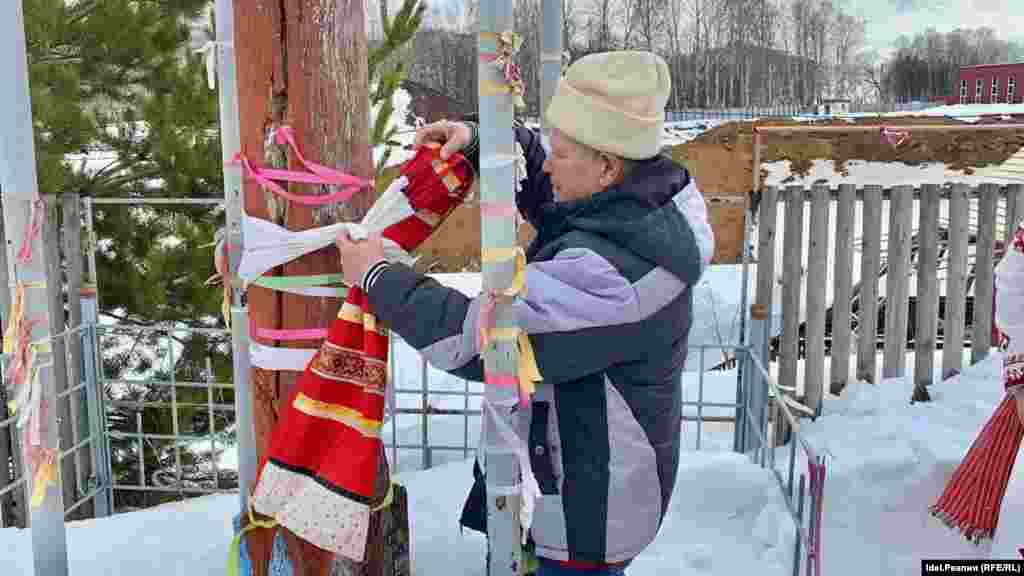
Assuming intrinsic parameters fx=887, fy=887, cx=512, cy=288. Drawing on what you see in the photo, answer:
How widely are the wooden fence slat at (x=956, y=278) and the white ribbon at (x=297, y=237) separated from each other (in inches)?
130

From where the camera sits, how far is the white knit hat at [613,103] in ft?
4.30

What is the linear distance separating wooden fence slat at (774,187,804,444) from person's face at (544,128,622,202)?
112 inches

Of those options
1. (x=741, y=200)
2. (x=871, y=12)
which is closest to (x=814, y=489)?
(x=741, y=200)

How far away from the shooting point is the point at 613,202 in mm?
1346

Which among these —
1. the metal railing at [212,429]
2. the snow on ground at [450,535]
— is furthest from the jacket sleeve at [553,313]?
the snow on ground at [450,535]

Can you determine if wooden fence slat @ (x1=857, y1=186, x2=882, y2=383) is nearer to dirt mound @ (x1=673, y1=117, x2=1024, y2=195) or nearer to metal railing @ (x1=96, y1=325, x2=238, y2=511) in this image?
metal railing @ (x1=96, y1=325, x2=238, y2=511)

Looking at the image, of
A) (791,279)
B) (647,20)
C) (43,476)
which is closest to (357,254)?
(43,476)

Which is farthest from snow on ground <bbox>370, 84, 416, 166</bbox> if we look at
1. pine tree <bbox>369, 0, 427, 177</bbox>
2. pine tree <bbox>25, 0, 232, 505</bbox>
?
pine tree <bbox>25, 0, 232, 505</bbox>

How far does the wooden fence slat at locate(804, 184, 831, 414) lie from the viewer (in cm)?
411

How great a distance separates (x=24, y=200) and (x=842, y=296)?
3.59m

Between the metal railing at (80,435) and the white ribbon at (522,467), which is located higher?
the white ribbon at (522,467)

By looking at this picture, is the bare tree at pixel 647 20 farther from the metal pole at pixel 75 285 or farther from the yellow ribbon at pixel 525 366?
the yellow ribbon at pixel 525 366

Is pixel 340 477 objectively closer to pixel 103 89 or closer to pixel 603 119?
pixel 603 119

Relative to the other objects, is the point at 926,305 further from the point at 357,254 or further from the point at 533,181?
the point at 357,254
